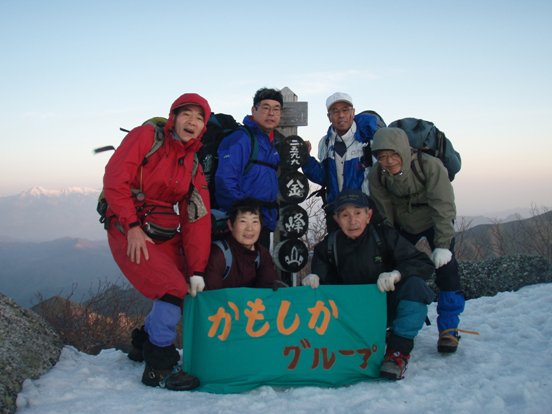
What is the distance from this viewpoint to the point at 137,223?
326 cm

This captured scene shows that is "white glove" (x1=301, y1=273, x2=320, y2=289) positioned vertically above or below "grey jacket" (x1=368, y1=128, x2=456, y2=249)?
below

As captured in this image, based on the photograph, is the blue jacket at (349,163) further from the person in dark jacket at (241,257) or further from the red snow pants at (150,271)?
the red snow pants at (150,271)

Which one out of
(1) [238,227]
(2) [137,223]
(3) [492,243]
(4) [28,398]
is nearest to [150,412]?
(4) [28,398]

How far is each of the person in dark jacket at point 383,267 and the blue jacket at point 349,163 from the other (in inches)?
29.7

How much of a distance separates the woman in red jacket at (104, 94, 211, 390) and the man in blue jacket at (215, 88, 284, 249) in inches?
23.1

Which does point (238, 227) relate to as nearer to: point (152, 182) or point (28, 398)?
point (152, 182)

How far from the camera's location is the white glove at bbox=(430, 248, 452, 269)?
149 inches

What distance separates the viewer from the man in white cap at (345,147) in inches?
183

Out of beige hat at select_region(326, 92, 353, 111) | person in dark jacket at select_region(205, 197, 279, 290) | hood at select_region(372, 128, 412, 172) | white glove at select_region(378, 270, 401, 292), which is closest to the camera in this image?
white glove at select_region(378, 270, 401, 292)

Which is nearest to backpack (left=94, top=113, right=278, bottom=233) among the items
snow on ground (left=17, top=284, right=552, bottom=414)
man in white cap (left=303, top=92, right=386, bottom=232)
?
man in white cap (left=303, top=92, right=386, bottom=232)

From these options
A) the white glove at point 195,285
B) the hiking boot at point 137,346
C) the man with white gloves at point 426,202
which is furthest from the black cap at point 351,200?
the hiking boot at point 137,346

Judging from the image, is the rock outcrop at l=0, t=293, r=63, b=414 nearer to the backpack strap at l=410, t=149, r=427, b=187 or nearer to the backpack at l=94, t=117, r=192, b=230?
the backpack at l=94, t=117, r=192, b=230

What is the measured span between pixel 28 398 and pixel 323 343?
2.48m

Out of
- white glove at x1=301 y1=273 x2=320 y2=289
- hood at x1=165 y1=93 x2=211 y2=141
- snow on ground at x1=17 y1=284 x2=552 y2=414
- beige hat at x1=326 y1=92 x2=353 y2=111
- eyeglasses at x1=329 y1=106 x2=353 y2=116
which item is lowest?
snow on ground at x1=17 y1=284 x2=552 y2=414
